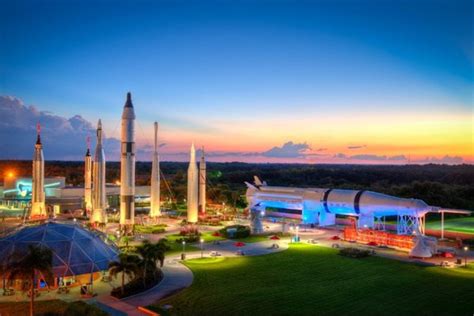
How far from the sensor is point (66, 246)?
32156 mm

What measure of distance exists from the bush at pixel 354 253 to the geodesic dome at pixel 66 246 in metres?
20.1

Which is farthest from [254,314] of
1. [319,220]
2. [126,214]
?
[319,220]

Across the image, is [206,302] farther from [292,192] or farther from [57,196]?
[57,196]

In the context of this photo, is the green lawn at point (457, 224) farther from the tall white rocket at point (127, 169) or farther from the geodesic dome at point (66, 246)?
the geodesic dome at point (66, 246)

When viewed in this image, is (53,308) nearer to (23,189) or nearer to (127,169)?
(127,169)

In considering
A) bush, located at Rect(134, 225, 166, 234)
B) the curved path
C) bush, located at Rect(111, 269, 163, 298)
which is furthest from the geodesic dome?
bush, located at Rect(134, 225, 166, 234)

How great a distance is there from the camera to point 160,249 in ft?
102

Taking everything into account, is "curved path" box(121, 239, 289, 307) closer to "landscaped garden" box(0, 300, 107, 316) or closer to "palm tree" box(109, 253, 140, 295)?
"palm tree" box(109, 253, 140, 295)

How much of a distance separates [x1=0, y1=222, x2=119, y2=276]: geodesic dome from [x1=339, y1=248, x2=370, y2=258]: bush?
2015 cm

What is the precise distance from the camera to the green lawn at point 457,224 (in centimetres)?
5727

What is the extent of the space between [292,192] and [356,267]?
27872 millimetres

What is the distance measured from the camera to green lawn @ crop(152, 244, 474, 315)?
1024 inches

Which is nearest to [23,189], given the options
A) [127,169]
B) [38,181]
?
[38,181]

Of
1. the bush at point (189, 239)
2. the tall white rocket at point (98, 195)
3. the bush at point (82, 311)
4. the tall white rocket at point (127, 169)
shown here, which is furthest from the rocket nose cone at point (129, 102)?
the bush at point (82, 311)
